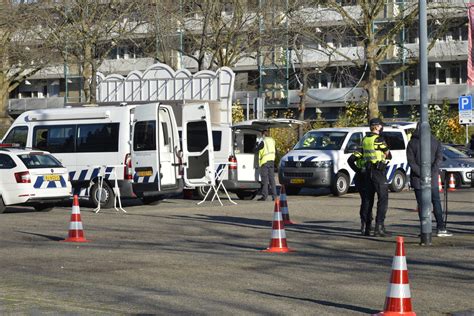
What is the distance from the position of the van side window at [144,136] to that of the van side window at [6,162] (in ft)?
9.47

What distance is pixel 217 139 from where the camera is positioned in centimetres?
2944

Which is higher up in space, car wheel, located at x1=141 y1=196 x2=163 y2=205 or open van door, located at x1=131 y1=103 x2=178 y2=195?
open van door, located at x1=131 y1=103 x2=178 y2=195

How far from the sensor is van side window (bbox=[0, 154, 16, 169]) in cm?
2562

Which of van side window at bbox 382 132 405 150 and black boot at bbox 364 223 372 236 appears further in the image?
van side window at bbox 382 132 405 150

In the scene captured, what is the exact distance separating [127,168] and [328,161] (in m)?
6.39

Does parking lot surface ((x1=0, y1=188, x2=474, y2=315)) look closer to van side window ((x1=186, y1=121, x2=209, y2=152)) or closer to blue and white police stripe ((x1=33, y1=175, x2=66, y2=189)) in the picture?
blue and white police stripe ((x1=33, y1=175, x2=66, y2=189))

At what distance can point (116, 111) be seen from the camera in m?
27.0

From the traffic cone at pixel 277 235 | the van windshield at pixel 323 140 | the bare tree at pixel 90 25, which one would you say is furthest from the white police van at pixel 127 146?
the bare tree at pixel 90 25

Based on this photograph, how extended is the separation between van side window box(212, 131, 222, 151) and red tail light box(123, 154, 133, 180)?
10.9 ft

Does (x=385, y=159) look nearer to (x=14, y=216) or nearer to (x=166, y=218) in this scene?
(x=166, y=218)

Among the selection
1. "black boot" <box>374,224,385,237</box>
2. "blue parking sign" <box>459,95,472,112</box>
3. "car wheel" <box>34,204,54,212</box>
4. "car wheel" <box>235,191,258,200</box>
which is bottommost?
"black boot" <box>374,224,385,237</box>

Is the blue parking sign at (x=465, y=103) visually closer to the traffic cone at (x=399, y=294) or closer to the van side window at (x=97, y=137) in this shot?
the van side window at (x=97, y=137)

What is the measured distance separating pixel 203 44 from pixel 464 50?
26759 millimetres

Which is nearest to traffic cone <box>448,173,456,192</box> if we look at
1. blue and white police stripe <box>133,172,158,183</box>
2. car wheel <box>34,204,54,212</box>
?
blue and white police stripe <box>133,172,158,183</box>
